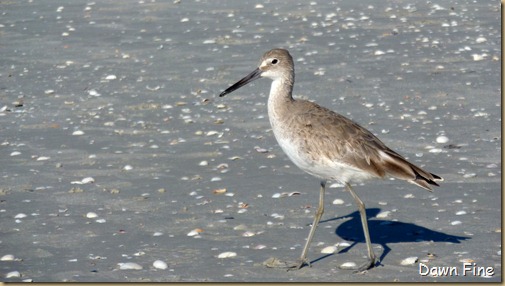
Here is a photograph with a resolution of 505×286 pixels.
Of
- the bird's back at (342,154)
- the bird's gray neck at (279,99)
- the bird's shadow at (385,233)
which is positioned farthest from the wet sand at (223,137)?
the bird's gray neck at (279,99)

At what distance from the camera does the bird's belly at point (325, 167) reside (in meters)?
10.1

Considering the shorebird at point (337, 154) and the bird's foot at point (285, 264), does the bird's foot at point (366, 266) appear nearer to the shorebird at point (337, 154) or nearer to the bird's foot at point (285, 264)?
the shorebird at point (337, 154)

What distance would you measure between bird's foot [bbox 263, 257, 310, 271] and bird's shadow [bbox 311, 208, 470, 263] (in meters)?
0.28

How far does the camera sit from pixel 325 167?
10094 millimetres

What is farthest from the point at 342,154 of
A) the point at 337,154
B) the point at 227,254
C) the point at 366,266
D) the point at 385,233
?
the point at 227,254

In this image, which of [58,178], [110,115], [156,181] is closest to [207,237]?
[156,181]

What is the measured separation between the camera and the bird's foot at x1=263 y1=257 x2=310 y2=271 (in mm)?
10008

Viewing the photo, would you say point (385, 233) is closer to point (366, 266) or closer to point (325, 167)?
point (366, 266)

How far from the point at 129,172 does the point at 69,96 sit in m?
4.29

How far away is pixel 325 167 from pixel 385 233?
4.35 feet

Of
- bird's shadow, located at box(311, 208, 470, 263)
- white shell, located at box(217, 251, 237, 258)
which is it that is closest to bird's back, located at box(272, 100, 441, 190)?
bird's shadow, located at box(311, 208, 470, 263)

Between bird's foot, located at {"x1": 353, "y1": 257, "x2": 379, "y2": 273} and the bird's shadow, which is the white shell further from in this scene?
bird's foot, located at {"x1": 353, "y1": 257, "x2": 379, "y2": 273}

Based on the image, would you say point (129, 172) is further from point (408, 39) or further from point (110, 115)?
point (408, 39)

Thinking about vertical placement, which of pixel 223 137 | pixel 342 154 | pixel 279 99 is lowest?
pixel 223 137
